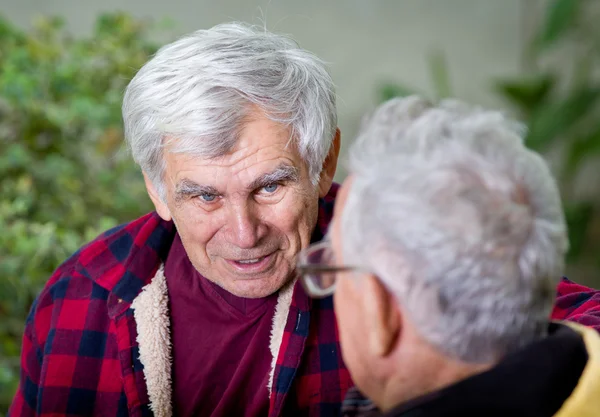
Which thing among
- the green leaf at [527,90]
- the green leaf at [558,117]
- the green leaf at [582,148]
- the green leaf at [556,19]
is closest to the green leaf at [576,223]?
the green leaf at [582,148]

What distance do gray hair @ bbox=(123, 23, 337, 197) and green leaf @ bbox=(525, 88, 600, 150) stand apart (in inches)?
86.6

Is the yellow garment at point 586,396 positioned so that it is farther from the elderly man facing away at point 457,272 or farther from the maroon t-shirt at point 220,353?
the maroon t-shirt at point 220,353

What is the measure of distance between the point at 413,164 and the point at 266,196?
573 millimetres

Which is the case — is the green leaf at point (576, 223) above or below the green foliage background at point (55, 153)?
below

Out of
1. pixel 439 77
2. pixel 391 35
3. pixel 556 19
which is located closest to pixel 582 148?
pixel 556 19

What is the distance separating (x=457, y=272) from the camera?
0.93 meters

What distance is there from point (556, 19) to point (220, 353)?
2730mm

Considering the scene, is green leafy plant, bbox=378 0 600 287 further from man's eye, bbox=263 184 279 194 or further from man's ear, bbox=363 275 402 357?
man's ear, bbox=363 275 402 357

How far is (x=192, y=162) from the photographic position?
1452mm

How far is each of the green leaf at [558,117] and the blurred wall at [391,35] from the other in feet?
2.11

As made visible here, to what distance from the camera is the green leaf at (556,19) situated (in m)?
3.60

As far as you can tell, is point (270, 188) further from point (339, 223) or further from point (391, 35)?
point (391, 35)

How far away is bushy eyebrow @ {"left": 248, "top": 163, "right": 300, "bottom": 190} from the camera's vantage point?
1457mm

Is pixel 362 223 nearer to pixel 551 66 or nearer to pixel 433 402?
pixel 433 402
